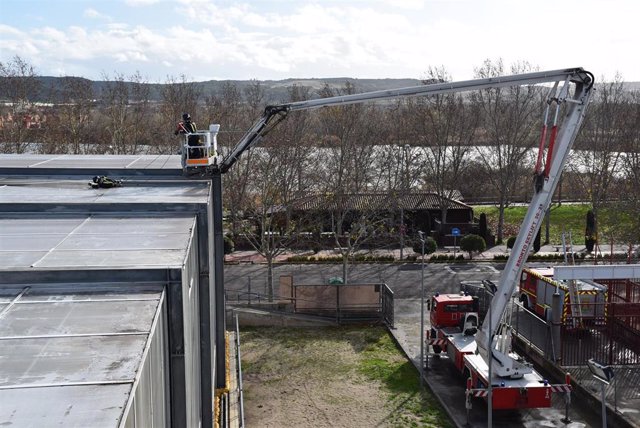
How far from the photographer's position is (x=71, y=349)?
233 inches

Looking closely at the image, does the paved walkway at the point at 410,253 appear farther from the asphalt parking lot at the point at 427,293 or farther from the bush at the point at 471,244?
the asphalt parking lot at the point at 427,293

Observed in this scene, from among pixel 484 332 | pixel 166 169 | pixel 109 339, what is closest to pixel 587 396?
pixel 484 332

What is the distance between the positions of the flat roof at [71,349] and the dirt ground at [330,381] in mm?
10320

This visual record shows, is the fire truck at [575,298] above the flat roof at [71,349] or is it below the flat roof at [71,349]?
below

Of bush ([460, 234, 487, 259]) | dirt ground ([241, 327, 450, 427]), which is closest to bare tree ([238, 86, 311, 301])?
dirt ground ([241, 327, 450, 427])

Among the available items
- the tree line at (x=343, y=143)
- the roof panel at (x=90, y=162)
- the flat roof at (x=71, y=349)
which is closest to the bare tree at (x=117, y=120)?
the tree line at (x=343, y=143)

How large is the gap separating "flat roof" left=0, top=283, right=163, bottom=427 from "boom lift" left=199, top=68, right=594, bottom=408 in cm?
954

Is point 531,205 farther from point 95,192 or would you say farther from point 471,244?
point 471,244

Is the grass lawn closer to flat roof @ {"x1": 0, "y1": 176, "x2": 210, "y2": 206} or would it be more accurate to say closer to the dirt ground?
the dirt ground

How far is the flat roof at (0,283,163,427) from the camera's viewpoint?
482 cm

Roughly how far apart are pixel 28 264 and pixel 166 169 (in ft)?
32.3

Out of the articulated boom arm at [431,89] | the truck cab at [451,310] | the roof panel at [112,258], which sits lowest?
the truck cab at [451,310]

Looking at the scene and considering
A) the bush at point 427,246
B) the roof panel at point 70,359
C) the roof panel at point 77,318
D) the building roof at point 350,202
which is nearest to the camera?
the roof panel at point 70,359

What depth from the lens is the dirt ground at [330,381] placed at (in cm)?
1711
